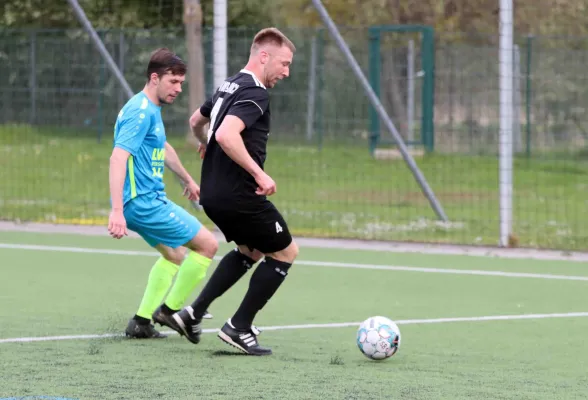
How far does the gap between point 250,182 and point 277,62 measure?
672mm

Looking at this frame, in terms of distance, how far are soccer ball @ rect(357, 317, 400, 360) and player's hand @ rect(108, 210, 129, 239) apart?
4.66 feet

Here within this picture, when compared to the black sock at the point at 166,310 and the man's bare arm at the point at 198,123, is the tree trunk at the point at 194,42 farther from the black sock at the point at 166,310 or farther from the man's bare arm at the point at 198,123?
the black sock at the point at 166,310

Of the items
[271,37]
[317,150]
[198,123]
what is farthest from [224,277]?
[317,150]

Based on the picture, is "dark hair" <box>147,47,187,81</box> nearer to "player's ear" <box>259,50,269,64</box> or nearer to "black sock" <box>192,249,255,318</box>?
"player's ear" <box>259,50,269,64</box>

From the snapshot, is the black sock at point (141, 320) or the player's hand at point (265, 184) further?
the black sock at point (141, 320)

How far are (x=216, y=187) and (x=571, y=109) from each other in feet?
55.3

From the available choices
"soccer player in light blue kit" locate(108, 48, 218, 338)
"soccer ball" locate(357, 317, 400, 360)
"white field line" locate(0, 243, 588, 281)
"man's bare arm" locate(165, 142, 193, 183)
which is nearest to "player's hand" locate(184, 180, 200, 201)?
"man's bare arm" locate(165, 142, 193, 183)

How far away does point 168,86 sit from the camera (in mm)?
7715

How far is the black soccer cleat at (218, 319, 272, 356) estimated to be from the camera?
7.32m

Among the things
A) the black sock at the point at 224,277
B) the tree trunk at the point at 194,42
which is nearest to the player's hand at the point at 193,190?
the black sock at the point at 224,277

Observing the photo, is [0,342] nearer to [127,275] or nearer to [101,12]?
[127,275]

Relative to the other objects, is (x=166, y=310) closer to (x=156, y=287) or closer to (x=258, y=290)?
(x=156, y=287)

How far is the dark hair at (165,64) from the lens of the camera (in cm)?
764

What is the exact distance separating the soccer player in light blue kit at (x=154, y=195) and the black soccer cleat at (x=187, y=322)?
1.5 inches
